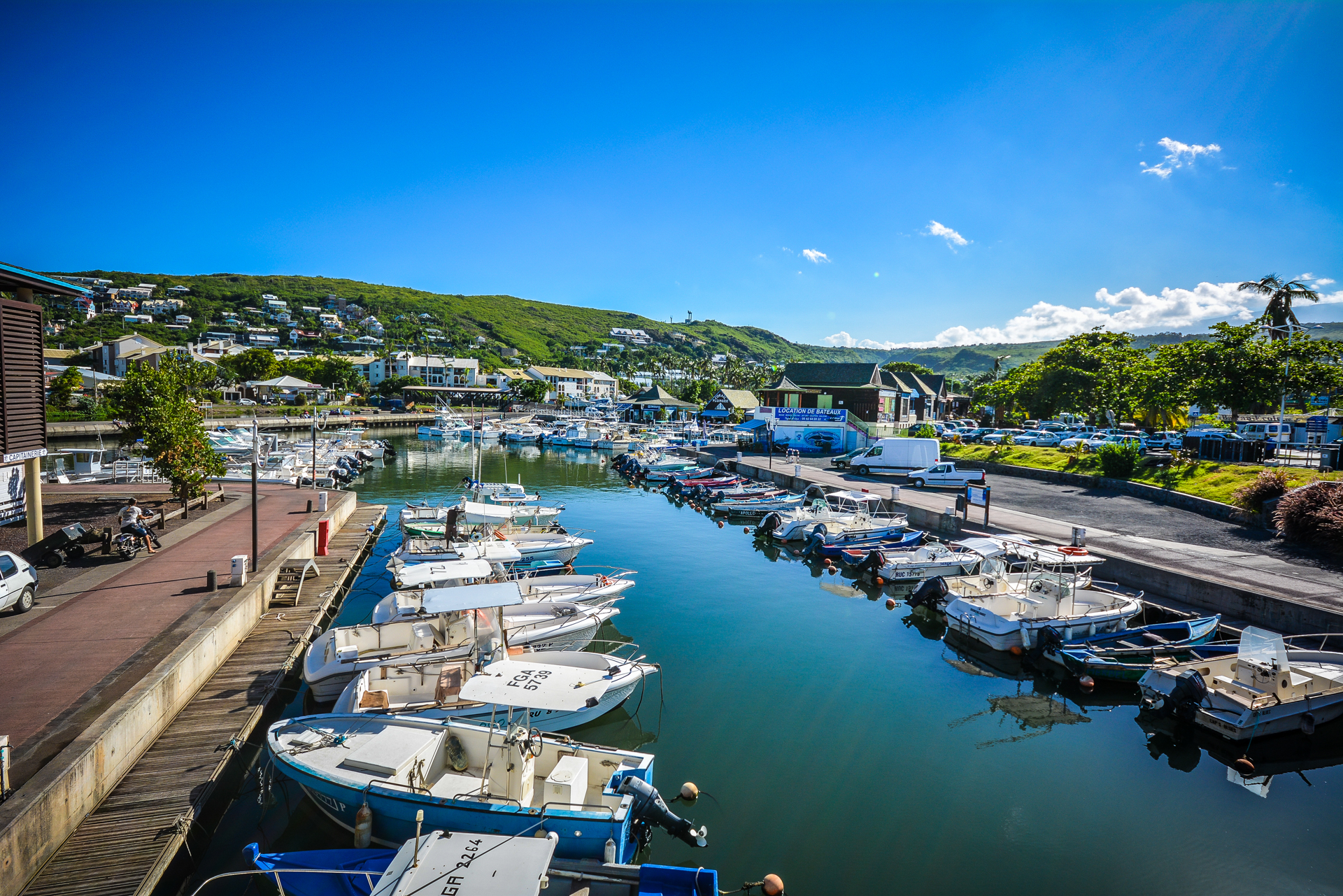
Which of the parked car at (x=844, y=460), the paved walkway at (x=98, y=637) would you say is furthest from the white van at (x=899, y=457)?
the paved walkway at (x=98, y=637)

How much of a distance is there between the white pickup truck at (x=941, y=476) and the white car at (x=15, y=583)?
4008 centimetres

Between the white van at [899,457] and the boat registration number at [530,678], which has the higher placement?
the white van at [899,457]

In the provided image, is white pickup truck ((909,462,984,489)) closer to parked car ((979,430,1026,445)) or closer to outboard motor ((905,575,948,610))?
parked car ((979,430,1026,445))

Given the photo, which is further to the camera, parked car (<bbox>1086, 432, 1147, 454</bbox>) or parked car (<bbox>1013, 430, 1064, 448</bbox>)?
parked car (<bbox>1013, 430, 1064, 448</bbox>)

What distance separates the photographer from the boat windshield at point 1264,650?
13.8 metres

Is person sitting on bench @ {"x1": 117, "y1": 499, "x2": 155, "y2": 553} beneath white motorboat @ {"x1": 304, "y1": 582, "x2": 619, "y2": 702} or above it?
above

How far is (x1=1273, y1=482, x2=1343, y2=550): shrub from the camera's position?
21.9 meters

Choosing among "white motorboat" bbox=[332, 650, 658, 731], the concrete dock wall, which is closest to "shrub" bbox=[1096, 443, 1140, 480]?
"white motorboat" bbox=[332, 650, 658, 731]

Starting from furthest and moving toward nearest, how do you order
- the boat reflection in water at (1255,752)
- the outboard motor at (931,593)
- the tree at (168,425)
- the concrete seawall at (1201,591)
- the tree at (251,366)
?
the tree at (251,366) → the tree at (168,425) → the outboard motor at (931,593) → the concrete seawall at (1201,591) → the boat reflection in water at (1255,752)

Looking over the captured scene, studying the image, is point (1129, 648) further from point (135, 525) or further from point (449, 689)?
point (135, 525)

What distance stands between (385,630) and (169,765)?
480 centimetres

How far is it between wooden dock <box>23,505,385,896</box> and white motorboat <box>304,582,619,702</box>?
1205 mm

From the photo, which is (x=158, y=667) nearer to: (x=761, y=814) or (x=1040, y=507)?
(x=761, y=814)

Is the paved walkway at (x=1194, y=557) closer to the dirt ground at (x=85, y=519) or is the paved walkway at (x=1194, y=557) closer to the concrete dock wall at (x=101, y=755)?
the concrete dock wall at (x=101, y=755)
